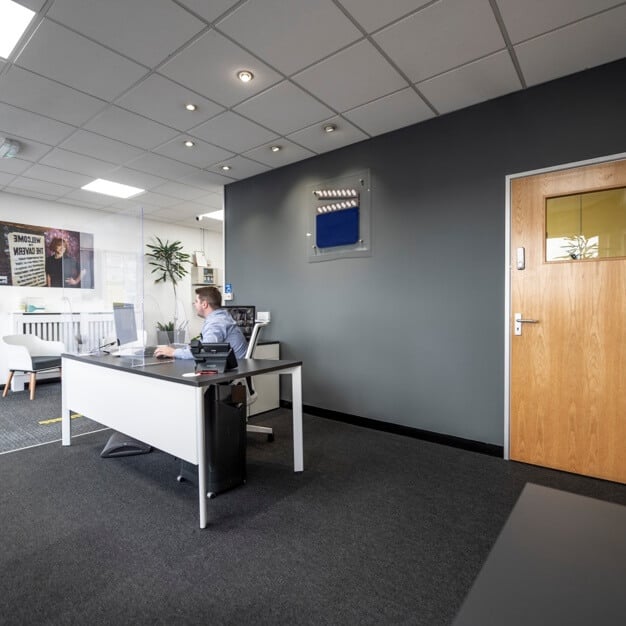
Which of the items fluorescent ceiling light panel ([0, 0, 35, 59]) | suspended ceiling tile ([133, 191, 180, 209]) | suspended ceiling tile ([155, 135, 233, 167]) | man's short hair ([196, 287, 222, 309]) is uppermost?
fluorescent ceiling light panel ([0, 0, 35, 59])

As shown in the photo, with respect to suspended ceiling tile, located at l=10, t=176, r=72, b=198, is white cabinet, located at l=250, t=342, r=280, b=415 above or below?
below

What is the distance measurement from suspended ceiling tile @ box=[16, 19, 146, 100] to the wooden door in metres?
2.86

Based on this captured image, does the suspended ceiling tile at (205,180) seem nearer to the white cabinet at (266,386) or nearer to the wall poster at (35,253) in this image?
the wall poster at (35,253)

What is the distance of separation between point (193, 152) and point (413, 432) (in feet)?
11.2

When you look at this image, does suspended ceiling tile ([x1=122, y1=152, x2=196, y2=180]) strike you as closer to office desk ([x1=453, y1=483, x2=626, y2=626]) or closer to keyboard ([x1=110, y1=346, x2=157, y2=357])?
keyboard ([x1=110, y1=346, x2=157, y2=357])

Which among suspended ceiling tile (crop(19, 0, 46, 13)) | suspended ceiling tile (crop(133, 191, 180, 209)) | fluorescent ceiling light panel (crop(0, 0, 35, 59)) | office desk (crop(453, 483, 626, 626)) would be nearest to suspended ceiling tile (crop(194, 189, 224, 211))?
suspended ceiling tile (crop(133, 191, 180, 209))

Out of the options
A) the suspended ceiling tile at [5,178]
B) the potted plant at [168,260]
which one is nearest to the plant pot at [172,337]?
the suspended ceiling tile at [5,178]

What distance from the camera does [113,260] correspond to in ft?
10.8

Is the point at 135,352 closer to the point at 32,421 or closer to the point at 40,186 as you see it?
the point at 32,421

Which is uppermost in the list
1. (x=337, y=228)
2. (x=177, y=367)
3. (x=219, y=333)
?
(x=337, y=228)

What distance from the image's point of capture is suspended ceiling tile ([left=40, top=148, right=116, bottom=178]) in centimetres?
389

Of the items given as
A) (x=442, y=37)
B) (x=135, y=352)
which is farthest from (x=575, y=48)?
(x=135, y=352)

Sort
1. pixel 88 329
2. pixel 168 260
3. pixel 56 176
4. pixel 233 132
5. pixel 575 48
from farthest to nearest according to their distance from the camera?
pixel 168 260 < pixel 56 176 < pixel 233 132 < pixel 88 329 < pixel 575 48

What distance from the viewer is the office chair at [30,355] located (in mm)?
4602
